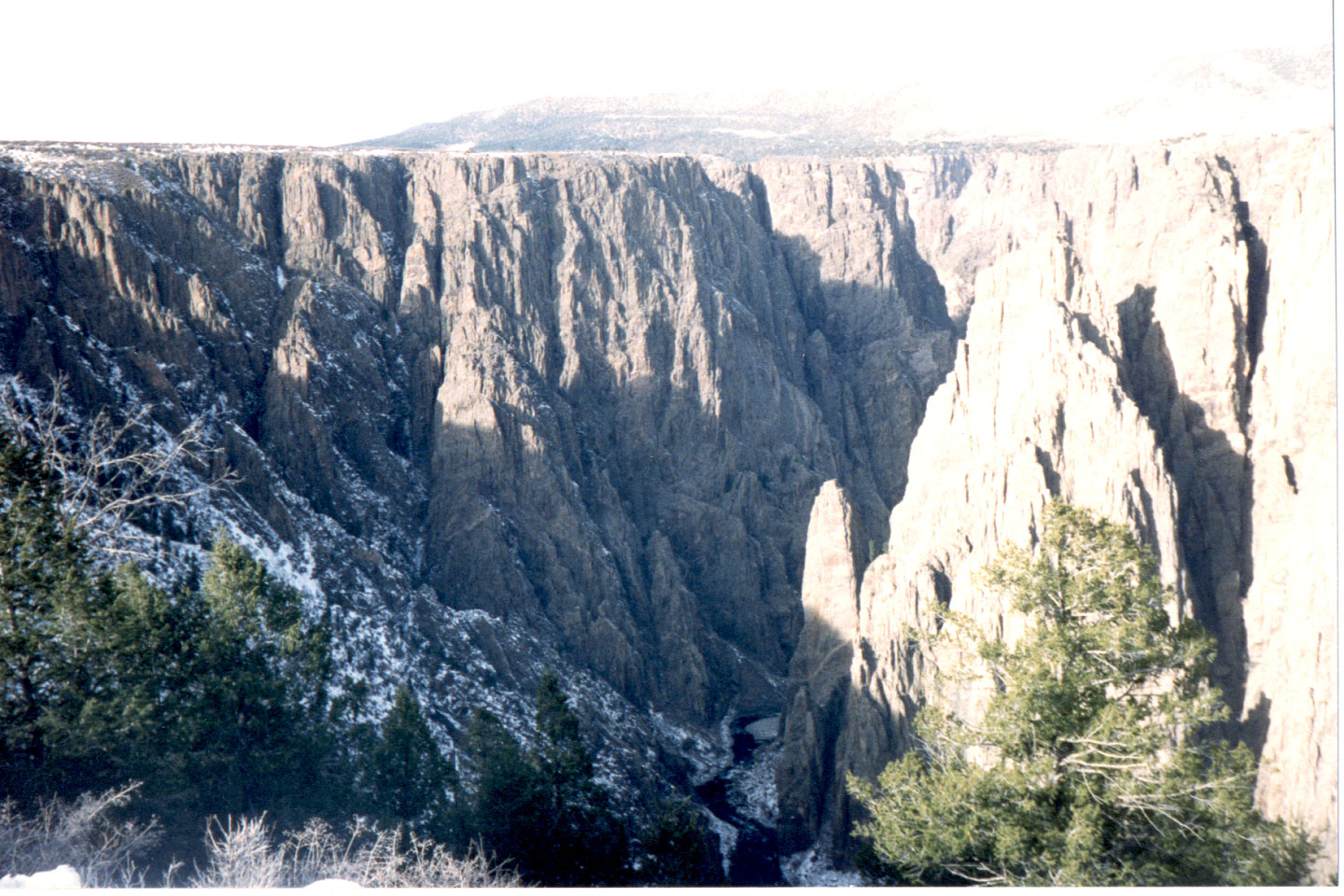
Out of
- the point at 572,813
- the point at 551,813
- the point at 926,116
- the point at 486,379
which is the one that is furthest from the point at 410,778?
the point at 926,116

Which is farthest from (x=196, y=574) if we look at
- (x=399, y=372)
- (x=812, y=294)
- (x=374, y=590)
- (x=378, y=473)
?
(x=812, y=294)

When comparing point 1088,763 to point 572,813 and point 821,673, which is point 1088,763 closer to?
point 572,813

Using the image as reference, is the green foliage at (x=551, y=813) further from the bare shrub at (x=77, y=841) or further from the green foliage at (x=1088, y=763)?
the green foliage at (x=1088, y=763)

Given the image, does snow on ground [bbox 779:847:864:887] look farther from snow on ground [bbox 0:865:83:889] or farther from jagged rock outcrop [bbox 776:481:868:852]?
snow on ground [bbox 0:865:83:889]

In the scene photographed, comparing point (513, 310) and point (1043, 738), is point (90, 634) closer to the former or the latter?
point (1043, 738)

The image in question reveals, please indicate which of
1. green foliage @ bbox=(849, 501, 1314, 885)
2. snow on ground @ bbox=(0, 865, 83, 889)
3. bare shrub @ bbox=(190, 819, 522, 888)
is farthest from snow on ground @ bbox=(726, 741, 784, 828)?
snow on ground @ bbox=(0, 865, 83, 889)
